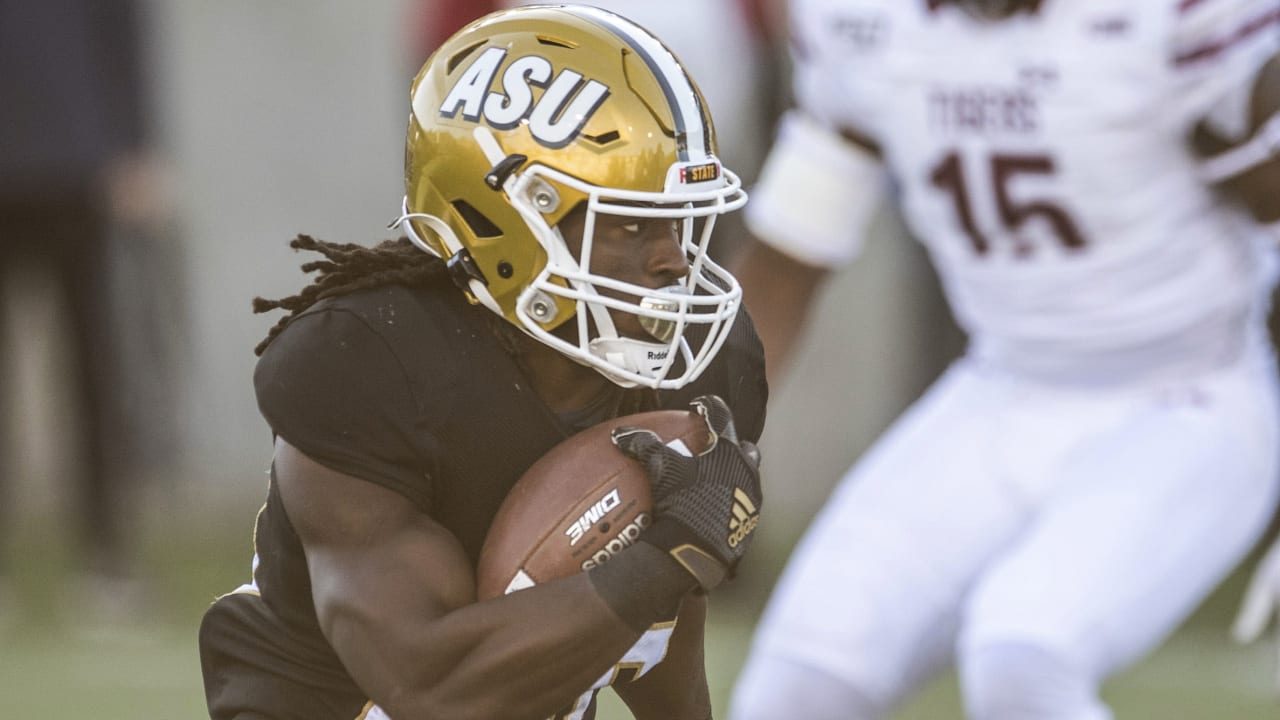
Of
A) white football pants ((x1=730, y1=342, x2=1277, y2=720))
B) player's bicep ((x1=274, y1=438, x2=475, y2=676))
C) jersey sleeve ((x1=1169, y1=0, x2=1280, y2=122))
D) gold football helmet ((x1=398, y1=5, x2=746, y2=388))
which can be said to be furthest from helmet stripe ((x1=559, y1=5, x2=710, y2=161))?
jersey sleeve ((x1=1169, y1=0, x2=1280, y2=122))

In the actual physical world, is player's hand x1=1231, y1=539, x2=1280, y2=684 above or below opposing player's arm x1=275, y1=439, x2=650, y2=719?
below

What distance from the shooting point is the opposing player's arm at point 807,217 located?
3752 mm

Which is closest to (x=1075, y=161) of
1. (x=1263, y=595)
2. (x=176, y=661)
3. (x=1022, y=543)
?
(x=1022, y=543)

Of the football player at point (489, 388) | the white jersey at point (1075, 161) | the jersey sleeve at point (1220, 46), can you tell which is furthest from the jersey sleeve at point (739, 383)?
the jersey sleeve at point (1220, 46)

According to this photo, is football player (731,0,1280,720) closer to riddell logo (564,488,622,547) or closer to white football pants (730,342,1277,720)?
white football pants (730,342,1277,720)

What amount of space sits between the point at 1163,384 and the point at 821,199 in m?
0.65

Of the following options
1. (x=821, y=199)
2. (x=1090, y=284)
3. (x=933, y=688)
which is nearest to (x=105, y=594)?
(x=933, y=688)

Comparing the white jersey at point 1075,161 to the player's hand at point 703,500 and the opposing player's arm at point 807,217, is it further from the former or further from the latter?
the player's hand at point 703,500

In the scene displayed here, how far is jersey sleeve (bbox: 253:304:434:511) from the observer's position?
240 cm

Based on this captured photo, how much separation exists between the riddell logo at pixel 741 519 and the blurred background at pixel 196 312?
8.53ft

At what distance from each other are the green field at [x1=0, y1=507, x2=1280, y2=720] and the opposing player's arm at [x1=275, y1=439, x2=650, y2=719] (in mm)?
2588

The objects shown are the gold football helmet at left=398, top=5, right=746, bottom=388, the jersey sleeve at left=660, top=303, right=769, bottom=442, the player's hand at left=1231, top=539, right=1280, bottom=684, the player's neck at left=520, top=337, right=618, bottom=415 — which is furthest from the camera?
the player's hand at left=1231, top=539, right=1280, bottom=684

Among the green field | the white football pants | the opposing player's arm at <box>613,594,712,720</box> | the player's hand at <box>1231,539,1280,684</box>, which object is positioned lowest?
the green field

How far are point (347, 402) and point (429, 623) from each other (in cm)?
26
